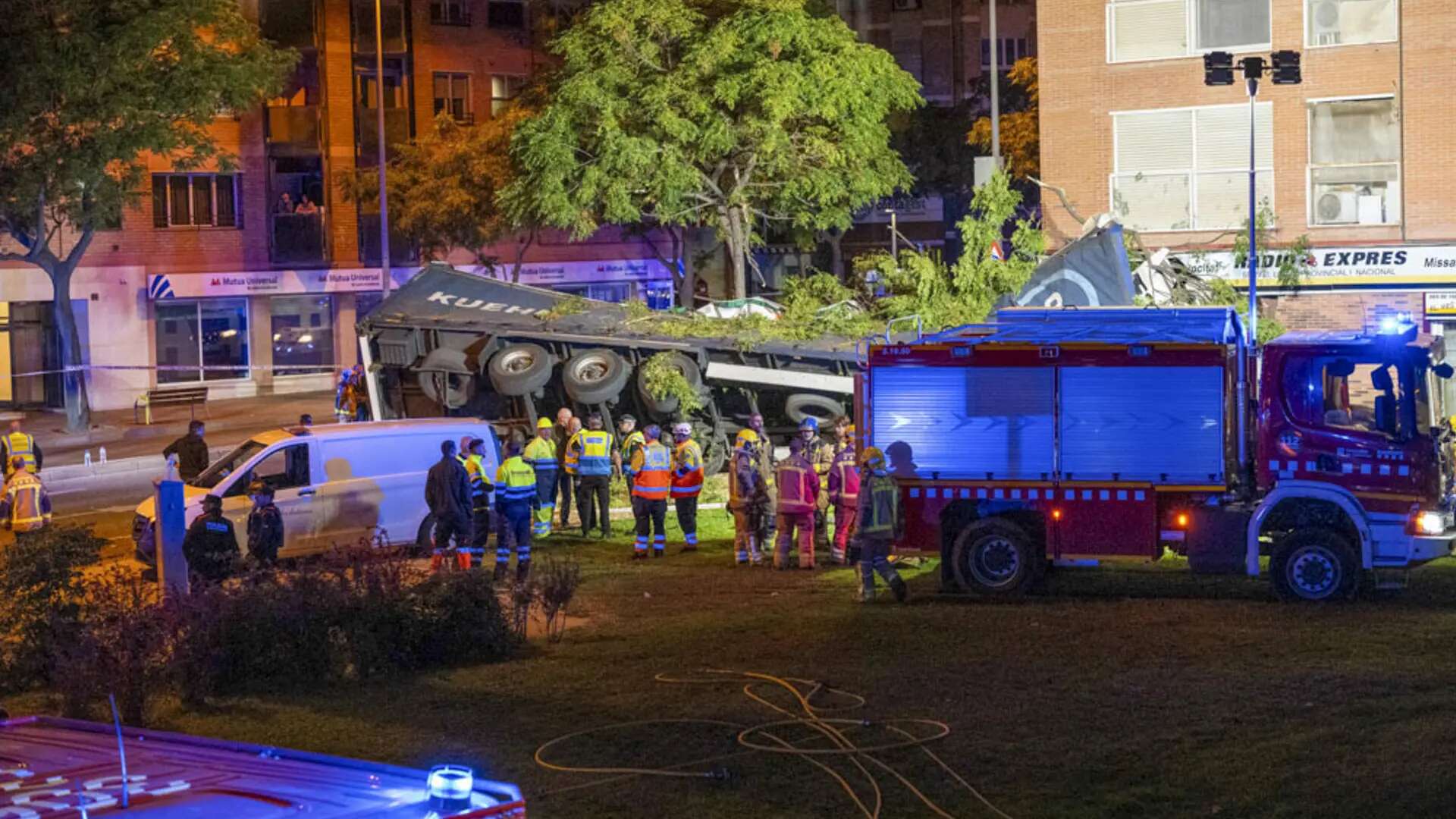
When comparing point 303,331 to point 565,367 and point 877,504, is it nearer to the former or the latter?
point 565,367

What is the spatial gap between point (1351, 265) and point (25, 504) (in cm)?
2229

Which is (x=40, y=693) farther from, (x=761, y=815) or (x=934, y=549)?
(x=934, y=549)

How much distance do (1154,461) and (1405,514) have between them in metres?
2.06

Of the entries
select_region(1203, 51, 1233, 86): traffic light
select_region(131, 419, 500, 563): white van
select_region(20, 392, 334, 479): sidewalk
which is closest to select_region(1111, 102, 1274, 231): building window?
select_region(1203, 51, 1233, 86): traffic light

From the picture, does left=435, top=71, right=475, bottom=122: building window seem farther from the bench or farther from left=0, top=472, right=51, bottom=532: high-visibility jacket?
left=0, top=472, right=51, bottom=532: high-visibility jacket

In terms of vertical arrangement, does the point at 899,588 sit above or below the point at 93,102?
below

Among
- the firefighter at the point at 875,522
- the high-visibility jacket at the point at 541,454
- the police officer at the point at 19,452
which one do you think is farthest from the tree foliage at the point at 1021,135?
the firefighter at the point at 875,522

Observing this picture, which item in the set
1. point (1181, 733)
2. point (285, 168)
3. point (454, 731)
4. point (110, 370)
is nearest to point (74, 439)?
point (110, 370)

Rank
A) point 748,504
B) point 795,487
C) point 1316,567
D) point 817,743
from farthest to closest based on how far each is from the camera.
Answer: point 748,504
point 795,487
point 1316,567
point 817,743

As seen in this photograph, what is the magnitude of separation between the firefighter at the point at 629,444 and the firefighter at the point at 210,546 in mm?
5304

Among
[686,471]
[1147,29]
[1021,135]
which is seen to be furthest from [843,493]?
[1021,135]

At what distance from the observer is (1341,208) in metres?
31.7

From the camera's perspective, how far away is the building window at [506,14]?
54438mm

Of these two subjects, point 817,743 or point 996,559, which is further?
point 996,559
